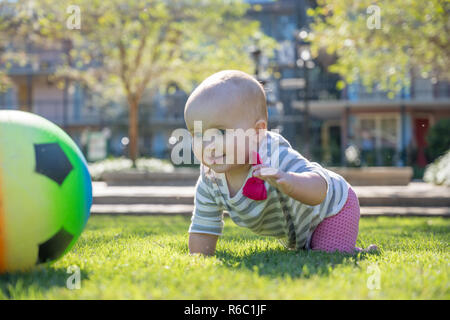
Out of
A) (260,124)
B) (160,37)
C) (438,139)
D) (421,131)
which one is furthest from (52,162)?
(421,131)

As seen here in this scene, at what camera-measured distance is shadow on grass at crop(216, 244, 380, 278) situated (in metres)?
2.32

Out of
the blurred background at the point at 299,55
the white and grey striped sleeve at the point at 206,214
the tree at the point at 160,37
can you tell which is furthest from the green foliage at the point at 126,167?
the white and grey striped sleeve at the point at 206,214

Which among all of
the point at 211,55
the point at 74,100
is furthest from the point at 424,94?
the point at 74,100

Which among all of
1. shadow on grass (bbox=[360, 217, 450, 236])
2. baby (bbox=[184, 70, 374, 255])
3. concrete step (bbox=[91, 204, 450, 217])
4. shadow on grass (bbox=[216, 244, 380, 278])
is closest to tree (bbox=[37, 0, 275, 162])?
concrete step (bbox=[91, 204, 450, 217])

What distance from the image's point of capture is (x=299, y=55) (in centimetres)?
1939

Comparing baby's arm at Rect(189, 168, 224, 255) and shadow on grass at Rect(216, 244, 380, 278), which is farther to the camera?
baby's arm at Rect(189, 168, 224, 255)

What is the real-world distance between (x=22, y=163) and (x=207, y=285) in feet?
3.84

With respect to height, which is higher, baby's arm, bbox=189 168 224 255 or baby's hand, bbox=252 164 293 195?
baby's hand, bbox=252 164 293 195

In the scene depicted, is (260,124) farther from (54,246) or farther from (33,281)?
(33,281)

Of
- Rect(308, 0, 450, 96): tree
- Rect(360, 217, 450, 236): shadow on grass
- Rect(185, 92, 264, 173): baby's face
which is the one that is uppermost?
Rect(308, 0, 450, 96): tree

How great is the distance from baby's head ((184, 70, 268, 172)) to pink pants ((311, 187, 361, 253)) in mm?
Result: 841

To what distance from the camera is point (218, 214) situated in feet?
10.2

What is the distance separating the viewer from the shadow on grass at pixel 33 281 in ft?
6.60

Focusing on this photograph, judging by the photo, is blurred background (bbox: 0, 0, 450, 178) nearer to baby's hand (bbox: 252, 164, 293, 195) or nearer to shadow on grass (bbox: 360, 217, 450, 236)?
shadow on grass (bbox: 360, 217, 450, 236)
